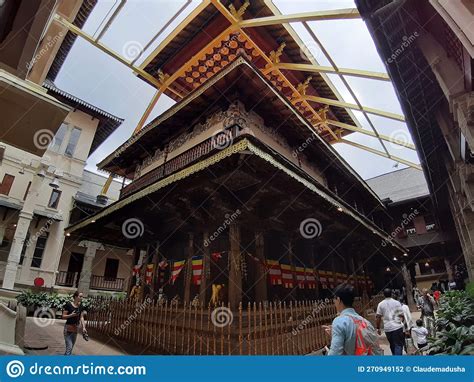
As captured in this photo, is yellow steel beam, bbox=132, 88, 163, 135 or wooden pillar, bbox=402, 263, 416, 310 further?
wooden pillar, bbox=402, 263, 416, 310

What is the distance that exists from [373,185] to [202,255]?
2461 cm

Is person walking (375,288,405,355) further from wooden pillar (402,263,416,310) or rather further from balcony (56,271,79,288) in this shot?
balcony (56,271,79,288)

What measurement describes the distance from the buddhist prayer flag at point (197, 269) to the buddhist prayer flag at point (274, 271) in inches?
91.6

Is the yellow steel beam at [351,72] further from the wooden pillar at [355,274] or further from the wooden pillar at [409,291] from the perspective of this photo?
the wooden pillar at [409,291]

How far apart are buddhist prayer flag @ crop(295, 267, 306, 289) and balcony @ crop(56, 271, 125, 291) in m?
17.1

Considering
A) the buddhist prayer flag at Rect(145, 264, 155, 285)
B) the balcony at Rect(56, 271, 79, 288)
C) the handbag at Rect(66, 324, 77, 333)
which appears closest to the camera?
the handbag at Rect(66, 324, 77, 333)

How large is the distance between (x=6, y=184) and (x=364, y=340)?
67.8 feet

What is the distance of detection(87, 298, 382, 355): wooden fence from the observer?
5.79 metres

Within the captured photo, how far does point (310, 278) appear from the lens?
36.8ft

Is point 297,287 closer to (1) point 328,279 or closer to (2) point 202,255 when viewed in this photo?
(1) point 328,279

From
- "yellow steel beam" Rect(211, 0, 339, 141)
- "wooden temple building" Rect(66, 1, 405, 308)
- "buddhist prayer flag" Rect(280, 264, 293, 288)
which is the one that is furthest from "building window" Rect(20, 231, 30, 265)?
"yellow steel beam" Rect(211, 0, 339, 141)

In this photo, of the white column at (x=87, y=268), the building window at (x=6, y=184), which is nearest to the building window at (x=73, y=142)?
the building window at (x=6, y=184)

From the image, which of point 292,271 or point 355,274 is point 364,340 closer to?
point 292,271

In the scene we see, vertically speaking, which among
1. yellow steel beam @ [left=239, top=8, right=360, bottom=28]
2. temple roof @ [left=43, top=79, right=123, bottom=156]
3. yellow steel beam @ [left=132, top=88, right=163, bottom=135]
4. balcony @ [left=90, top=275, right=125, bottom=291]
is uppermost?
temple roof @ [left=43, top=79, right=123, bottom=156]
